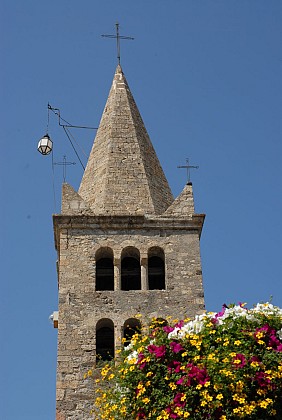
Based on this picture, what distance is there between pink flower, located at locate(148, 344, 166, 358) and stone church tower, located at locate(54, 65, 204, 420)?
249 inches

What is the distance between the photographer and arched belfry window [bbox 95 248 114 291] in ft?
86.5

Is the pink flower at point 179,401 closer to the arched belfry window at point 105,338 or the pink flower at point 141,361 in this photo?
the pink flower at point 141,361

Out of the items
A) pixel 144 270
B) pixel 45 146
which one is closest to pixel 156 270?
pixel 144 270

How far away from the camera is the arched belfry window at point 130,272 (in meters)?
26.3

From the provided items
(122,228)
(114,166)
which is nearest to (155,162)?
(114,166)

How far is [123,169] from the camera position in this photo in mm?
28141

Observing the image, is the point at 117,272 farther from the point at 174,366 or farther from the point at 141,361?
the point at 174,366

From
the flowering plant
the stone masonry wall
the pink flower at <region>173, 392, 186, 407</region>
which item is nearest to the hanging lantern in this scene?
the stone masonry wall

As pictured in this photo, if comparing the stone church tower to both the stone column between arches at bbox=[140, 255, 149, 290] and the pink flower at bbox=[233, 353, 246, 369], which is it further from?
the pink flower at bbox=[233, 353, 246, 369]

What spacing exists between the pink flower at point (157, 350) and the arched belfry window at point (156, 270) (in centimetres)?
892

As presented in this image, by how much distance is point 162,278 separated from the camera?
86.9 feet

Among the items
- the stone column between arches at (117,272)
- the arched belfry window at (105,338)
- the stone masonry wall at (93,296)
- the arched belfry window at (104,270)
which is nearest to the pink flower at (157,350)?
the stone masonry wall at (93,296)

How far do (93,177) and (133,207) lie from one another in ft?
6.90

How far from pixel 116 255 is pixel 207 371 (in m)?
9.75
